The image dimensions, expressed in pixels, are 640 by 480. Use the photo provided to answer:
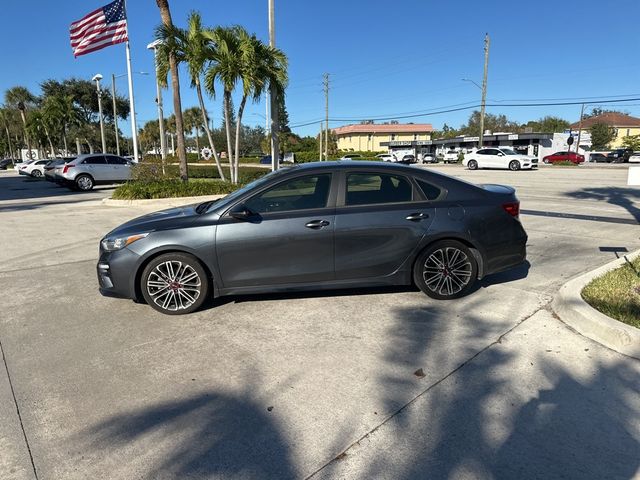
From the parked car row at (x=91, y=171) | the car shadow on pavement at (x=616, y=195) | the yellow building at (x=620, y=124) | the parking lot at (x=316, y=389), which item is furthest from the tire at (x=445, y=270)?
the yellow building at (x=620, y=124)

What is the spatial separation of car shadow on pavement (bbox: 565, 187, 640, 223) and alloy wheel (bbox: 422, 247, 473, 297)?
290 inches

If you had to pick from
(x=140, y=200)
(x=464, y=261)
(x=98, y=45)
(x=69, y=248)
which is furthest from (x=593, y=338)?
(x=98, y=45)

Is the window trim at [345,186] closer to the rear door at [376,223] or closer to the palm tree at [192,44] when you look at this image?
the rear door at [376,223]

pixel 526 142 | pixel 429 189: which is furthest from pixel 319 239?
pixel 526 142

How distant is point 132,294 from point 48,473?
88.2 inches

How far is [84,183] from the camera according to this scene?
20.0m

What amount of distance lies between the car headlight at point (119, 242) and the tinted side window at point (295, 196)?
1.13 metres

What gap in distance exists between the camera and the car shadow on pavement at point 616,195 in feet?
37.7

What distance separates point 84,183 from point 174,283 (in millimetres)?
18204

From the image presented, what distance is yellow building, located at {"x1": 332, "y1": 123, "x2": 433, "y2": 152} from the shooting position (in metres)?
107

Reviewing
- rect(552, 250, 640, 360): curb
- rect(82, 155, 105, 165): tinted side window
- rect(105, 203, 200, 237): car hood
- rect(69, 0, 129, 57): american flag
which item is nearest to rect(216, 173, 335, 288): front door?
rect(105, 203, 200, 237): car hood

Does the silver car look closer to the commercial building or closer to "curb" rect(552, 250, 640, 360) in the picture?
"curb" rect(552, 250, 640, 360)

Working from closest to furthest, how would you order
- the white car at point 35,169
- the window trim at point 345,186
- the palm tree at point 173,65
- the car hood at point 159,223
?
the car hood at point 159,223 → the window trim at point 345,186 → the palm tree at point 173,65 → the white car at point 35,169

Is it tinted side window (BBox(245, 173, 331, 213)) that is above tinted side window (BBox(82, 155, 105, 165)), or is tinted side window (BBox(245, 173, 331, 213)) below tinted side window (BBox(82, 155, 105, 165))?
below
